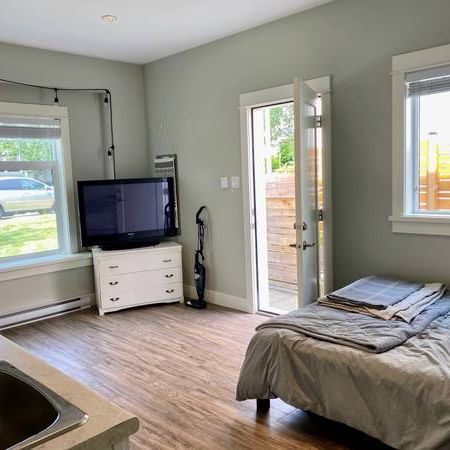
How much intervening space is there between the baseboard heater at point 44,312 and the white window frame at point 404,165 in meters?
3.13

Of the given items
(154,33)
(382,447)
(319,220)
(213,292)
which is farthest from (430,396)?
(154,33)

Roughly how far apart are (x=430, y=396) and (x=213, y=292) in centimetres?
291

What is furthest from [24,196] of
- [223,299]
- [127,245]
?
[223,299]

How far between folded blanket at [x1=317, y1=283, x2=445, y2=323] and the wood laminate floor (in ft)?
2.03

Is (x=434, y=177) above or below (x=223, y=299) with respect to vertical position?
above

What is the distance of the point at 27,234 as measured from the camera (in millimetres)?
4328

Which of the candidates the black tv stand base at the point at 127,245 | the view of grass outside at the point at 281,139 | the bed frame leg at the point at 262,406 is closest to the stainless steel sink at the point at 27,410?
the bed frame leg at the point at 262,406

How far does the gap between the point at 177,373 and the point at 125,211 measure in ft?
6.37

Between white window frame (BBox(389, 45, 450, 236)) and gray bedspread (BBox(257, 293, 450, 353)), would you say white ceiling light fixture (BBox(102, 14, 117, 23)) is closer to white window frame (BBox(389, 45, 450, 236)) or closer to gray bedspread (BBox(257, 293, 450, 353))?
white window frame (BBox(389, 45, 450, 236))

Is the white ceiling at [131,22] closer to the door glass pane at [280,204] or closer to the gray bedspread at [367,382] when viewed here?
the door glass pane at [280,204]

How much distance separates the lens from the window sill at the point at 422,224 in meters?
2.91

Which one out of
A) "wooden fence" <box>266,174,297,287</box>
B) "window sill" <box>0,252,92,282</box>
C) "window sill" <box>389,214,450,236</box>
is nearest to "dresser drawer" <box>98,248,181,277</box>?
"window sill" <box>0,252,92,282</box>

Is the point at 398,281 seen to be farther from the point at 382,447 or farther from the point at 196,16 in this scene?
the point at 196,16

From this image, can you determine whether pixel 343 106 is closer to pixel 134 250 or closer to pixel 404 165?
pixel 404 165
